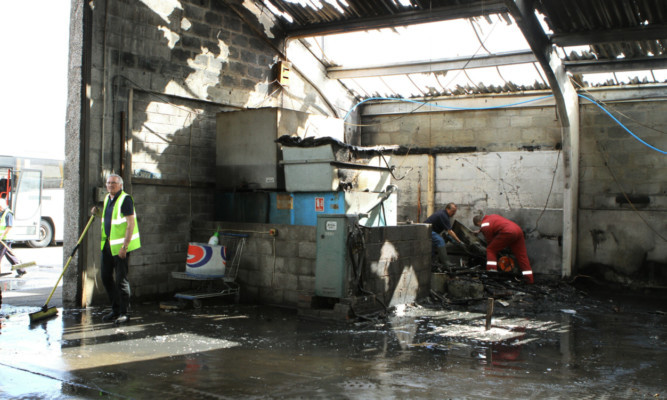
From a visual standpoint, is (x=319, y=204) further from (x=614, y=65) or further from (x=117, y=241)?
(x=614, y=65)

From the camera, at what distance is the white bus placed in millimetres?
19203

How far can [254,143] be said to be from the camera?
1066 centimetres

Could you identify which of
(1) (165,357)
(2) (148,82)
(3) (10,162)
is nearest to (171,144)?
(2) (148,82)

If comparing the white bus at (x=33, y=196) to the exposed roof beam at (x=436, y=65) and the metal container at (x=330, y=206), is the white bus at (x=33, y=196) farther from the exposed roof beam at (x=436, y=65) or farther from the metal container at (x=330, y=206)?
the metal container at (x=330, y=206)

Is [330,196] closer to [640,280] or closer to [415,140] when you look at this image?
[415,140]

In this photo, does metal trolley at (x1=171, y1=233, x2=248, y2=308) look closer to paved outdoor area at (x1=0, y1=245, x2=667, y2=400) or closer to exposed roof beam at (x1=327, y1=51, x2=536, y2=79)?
paved outdoor area at (x1=0, y1=245, x2=667, y2=400)

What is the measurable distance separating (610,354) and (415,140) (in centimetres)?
889

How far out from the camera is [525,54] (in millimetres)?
12250

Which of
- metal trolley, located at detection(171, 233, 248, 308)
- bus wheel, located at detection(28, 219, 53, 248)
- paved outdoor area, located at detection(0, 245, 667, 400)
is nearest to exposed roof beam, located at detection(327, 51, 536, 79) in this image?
paved outdoor area, located at detection(0, 245, 667, 400)

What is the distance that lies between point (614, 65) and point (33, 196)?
1831 cm

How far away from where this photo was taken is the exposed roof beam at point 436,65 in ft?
40.4

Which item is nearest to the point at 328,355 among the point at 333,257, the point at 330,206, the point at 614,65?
the point at 333,257

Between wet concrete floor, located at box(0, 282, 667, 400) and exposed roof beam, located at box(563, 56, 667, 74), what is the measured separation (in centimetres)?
501

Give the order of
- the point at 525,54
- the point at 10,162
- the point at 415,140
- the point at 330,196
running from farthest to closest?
the point at 10,162
the point at 415,140
the point at 525,54
the point at 330,196
